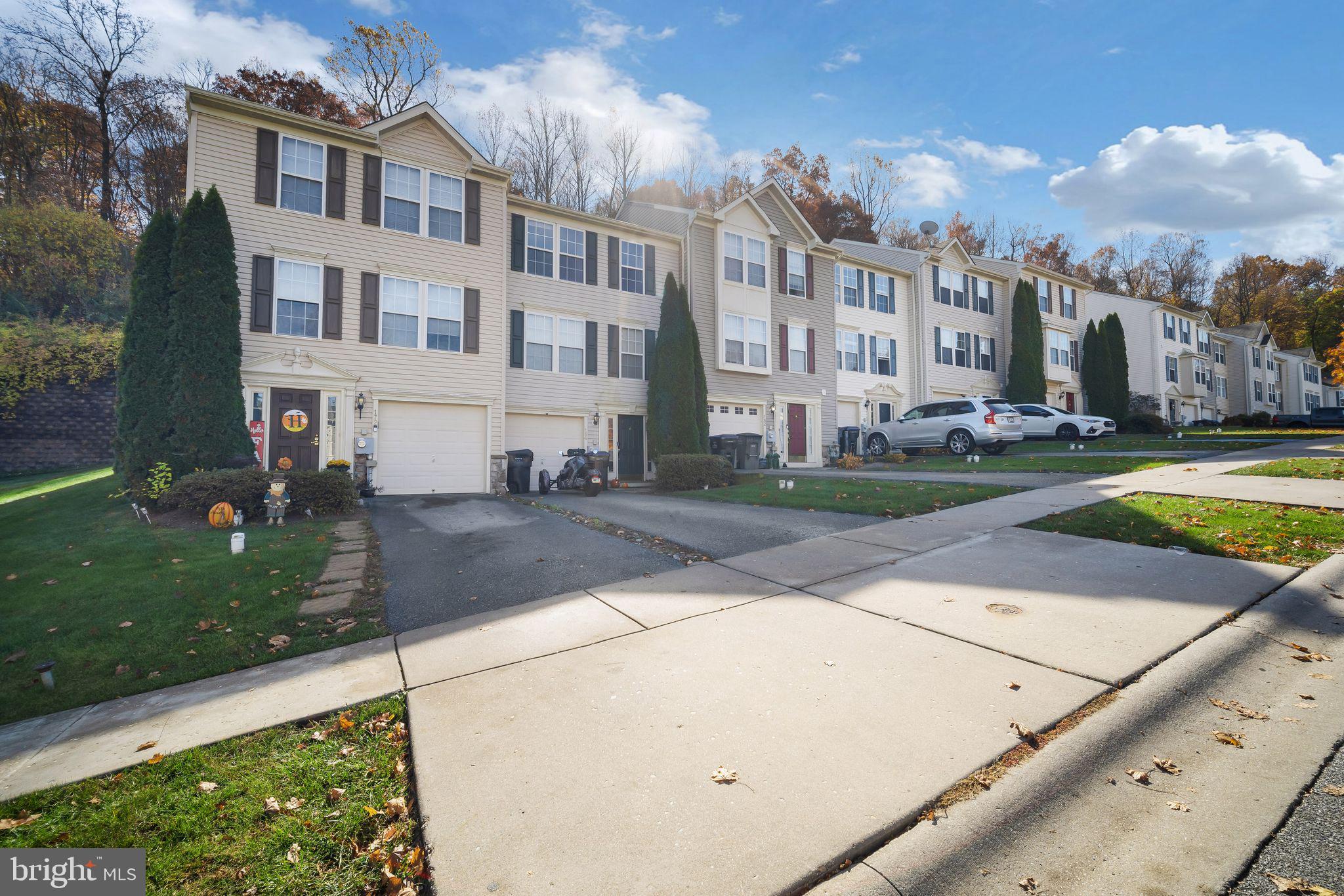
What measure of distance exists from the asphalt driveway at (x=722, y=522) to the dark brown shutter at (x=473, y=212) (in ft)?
25.8

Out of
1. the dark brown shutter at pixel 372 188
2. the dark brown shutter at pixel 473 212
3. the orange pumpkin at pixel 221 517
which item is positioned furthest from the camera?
the dark brown shutter at pixel 473 212

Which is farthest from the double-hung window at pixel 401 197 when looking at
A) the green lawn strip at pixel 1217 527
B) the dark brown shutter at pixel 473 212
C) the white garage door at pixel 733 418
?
the green lawn strip at pixel 1217 527

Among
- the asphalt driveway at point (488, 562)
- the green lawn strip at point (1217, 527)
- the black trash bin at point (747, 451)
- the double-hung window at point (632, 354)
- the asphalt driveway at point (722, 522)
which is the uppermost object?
the double-hung window at point (632, 354)

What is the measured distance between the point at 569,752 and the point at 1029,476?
11163 mm

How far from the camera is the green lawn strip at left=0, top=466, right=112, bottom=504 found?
1218 cm

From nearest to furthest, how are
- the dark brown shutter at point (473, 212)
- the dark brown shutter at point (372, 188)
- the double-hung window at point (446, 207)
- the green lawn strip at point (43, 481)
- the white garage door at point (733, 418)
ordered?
the green lawn strip at point (43, 481) → the dark brown shutter at point (372, 188) → the double-hung window at point (446, 207) → the dark brown shutter at point (473, 212) → the white garage door at point (733, 418)

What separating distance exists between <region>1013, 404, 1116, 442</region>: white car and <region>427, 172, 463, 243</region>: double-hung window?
18280mm

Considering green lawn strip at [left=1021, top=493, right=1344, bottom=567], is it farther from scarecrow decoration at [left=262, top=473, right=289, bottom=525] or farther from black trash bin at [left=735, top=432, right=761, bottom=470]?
black trash bin at [left=735, top=432, right=761, bottom=470]

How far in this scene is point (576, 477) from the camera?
1441cm

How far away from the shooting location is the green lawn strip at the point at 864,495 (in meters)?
8.39

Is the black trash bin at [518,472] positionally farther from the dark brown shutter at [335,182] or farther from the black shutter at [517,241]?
the dark brown shutter at [335,182]

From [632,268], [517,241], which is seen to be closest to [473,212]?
[517,241]

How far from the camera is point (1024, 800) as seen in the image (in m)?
2.19

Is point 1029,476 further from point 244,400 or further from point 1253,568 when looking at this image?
point 244,400
